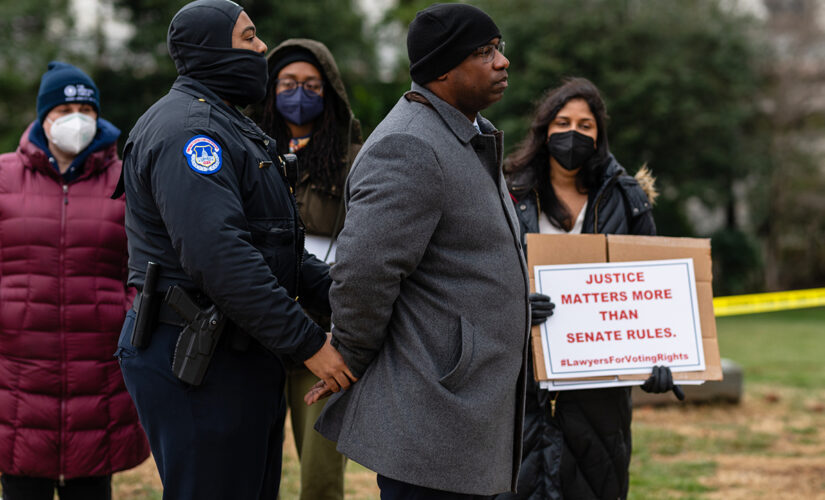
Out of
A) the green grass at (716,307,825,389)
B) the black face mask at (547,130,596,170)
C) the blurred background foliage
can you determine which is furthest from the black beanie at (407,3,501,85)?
the blurred background foliage

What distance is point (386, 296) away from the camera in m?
2.40

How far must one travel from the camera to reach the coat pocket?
2393mm

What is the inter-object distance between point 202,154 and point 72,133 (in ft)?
5.14

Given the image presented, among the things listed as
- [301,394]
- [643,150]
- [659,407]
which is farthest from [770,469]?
[643,150]

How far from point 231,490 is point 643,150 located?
22960 mm

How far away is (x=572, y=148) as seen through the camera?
380cm

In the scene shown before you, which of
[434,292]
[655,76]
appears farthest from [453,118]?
[655,76]

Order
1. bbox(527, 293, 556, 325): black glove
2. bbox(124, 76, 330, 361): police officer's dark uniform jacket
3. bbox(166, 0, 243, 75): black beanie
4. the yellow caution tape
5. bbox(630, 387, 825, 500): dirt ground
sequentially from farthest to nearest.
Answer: the yellow caution tape
bbox(630, 387, 825, 500): dirt ground
bbox(527, 293, 556, 325): black glove
bbox(166, 0, 243, 75): black beanie
bbox(124, 76, 330, 361): police officer's dark uniform jacket

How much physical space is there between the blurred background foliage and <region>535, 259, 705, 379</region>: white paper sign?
530 inches

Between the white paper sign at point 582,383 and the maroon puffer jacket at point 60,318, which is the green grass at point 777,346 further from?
the maroon puffer jacket at point 60,318

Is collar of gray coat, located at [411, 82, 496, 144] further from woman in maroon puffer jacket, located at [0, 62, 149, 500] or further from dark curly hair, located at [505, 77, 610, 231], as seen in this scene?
woman in maroon puffer jacket, located at [0, 62, 149, 500]

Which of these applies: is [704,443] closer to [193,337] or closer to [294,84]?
[294,84]

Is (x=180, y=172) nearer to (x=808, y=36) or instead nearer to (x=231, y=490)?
(x=231, y=490)

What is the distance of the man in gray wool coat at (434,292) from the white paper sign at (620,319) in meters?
0.79
